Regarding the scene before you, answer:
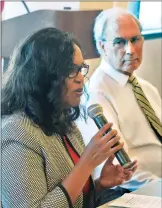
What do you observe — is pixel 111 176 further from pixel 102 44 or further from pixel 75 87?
pixel 102 44

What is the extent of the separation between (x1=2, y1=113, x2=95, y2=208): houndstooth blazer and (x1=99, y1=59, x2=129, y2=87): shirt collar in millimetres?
841

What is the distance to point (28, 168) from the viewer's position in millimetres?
1146

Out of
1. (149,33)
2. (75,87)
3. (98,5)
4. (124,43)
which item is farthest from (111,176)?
(149,33)

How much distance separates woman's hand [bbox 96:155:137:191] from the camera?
55.7 inches

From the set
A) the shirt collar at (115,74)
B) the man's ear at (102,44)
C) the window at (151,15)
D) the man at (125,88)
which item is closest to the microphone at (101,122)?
the man at (125,88)

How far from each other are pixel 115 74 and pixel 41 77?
827 millimetres

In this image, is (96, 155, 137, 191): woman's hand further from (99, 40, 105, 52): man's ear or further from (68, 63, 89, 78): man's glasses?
(99, 40, 105, 52): man's ear

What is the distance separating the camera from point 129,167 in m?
1.32

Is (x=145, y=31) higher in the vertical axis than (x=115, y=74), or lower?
higher

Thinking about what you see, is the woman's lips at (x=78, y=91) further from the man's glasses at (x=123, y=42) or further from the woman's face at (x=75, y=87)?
the man's glasses at (x=123, y=42)

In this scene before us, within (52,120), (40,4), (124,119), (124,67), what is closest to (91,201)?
(52,120)

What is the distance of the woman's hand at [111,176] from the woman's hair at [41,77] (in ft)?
0.85

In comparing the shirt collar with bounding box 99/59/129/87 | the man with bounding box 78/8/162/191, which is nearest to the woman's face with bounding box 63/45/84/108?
the man with bounding box 78/8/162/191

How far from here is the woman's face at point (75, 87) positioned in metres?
1.29
